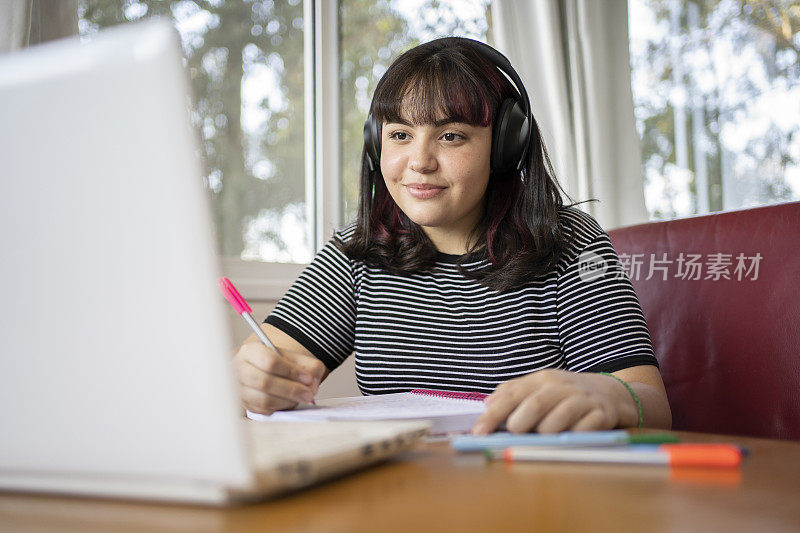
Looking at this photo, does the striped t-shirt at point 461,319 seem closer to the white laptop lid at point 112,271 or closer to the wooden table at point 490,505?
the wooden table at point 490,505

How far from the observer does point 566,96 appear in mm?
2504

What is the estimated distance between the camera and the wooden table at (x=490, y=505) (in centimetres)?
37

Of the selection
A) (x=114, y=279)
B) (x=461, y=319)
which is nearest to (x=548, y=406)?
(x=114, y=279)

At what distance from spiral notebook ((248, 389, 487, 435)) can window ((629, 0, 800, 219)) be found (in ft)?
7.67

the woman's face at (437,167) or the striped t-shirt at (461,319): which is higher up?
the woman's face at (437,167)

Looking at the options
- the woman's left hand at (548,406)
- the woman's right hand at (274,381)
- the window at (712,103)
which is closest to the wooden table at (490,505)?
the woman's left hand at (548,406)

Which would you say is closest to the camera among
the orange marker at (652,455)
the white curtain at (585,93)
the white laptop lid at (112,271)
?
the white laptop lid at (112,271)

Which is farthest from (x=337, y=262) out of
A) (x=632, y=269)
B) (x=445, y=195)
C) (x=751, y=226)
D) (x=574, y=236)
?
(x=751, y=226)

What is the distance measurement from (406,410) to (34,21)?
1.13 metres

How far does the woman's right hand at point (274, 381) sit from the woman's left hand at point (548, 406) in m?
0.25

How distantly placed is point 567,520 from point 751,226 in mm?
968

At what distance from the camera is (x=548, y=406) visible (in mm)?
638

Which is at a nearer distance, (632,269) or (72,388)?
(72,388)

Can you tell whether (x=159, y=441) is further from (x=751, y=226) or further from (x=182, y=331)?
(x=751, y=226)
